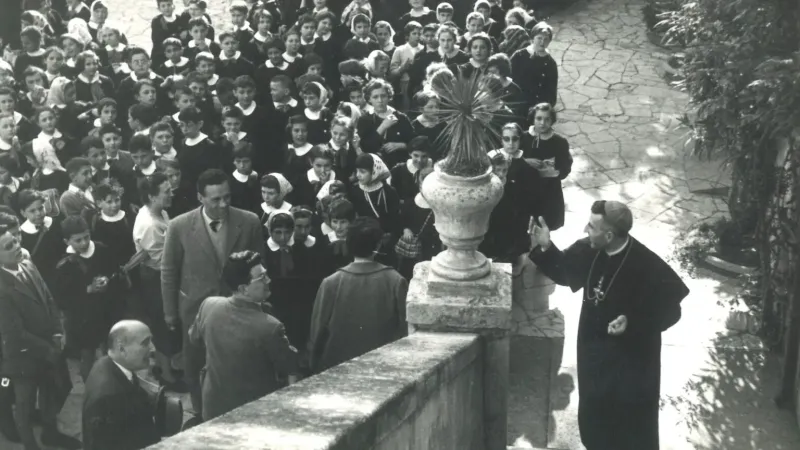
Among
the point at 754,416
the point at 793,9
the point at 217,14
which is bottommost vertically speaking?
the point at 754,416

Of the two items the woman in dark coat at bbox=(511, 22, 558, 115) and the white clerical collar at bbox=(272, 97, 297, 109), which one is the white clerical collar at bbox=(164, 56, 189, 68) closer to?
the white clerical collar at bbox=(272, 97, 297, 109)

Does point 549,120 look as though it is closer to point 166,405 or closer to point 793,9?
point 793,9

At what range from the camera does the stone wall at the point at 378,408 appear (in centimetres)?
309

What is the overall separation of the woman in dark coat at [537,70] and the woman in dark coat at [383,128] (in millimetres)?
2498

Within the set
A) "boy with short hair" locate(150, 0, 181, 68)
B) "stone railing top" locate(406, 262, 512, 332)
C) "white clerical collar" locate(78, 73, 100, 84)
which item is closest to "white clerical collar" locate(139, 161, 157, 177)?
"white clerical collar" locate(78, 73, 100, 84)

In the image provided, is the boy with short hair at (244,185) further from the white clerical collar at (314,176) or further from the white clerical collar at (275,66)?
the white clerical collar at (275,66)

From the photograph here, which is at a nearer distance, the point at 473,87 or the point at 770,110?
the point at 473,87

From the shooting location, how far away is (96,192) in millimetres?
7895

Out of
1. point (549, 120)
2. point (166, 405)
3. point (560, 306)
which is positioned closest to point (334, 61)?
point (549, 120)

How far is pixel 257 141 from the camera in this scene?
9.86 metres

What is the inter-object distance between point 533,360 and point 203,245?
9.55 ft

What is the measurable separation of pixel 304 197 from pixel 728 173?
6225 millimetres

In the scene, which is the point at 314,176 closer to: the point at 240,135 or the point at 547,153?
the point at 240,135

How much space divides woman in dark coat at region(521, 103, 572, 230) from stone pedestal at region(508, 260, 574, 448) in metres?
0.75
